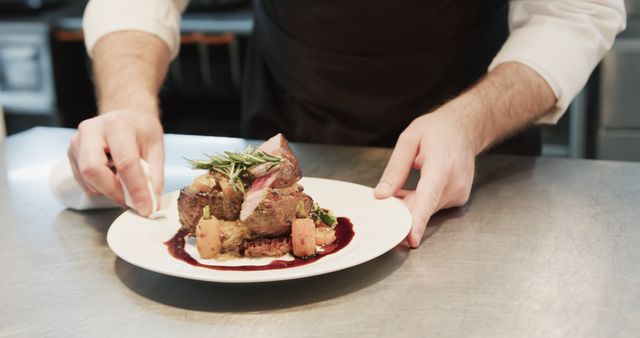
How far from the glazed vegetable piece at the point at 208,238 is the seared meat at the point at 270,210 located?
0.12 feet

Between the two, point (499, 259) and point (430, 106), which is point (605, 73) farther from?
point (499, 259)

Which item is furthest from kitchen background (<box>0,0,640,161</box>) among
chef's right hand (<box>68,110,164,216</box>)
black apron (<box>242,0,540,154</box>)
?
chef's right hand (<box>68,110,164,216</box>)

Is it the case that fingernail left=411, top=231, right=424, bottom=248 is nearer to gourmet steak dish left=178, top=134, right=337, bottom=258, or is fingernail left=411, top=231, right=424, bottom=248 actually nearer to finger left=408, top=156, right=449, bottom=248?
finger left=408, top=156, right=449, bottom=248

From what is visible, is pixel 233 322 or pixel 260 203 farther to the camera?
pixel 260 203

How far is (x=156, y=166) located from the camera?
1.36m

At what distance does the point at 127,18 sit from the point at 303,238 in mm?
869

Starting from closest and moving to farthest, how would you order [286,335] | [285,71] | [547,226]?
[286,335] < [547,226] < [285,71]

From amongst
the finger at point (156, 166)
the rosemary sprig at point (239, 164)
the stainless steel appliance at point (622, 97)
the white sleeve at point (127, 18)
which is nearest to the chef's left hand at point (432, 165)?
the rosemary sprig at point (239, 164)

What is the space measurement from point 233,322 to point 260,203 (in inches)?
6.7

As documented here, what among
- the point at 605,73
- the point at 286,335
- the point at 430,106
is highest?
the point at 286,335

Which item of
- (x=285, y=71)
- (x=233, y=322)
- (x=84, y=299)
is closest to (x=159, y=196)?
(x=84, y=299)

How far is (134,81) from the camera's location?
1.60 meters

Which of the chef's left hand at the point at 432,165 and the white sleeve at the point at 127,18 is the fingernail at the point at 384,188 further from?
the white sleeve at the point at 127,18

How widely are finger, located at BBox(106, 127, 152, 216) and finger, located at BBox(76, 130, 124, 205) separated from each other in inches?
0.6
